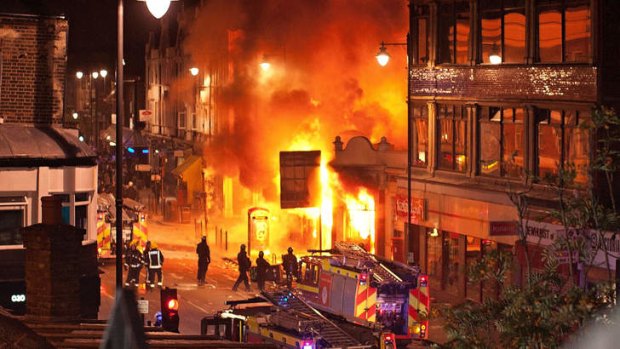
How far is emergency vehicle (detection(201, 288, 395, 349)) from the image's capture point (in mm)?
19484

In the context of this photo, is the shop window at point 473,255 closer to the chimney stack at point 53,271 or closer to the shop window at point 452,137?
the shop window at point 452,137

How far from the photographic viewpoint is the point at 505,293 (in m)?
11.6

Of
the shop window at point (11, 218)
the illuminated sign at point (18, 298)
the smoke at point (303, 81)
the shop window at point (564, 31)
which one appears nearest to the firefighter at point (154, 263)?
the shop window at point (11, 218)

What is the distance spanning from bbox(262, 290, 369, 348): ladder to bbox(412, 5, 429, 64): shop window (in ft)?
50.7

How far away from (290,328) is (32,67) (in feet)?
25.4

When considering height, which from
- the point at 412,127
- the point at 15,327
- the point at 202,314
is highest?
the point at 412,127

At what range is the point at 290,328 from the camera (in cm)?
1984

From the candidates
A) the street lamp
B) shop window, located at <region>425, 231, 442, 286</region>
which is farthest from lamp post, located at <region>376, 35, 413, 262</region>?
the street lamp

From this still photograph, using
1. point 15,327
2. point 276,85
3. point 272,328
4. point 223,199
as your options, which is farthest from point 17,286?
point 223,199

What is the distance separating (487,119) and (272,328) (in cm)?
1405

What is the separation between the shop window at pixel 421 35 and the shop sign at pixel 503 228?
7694 mm

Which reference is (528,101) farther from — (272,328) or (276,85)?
(276,85)

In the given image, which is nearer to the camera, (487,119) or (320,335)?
(320,335)

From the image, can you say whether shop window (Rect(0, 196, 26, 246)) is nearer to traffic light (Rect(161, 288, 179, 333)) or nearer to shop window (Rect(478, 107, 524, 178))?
traffic light (Rect(161, 288, 179, 333))
